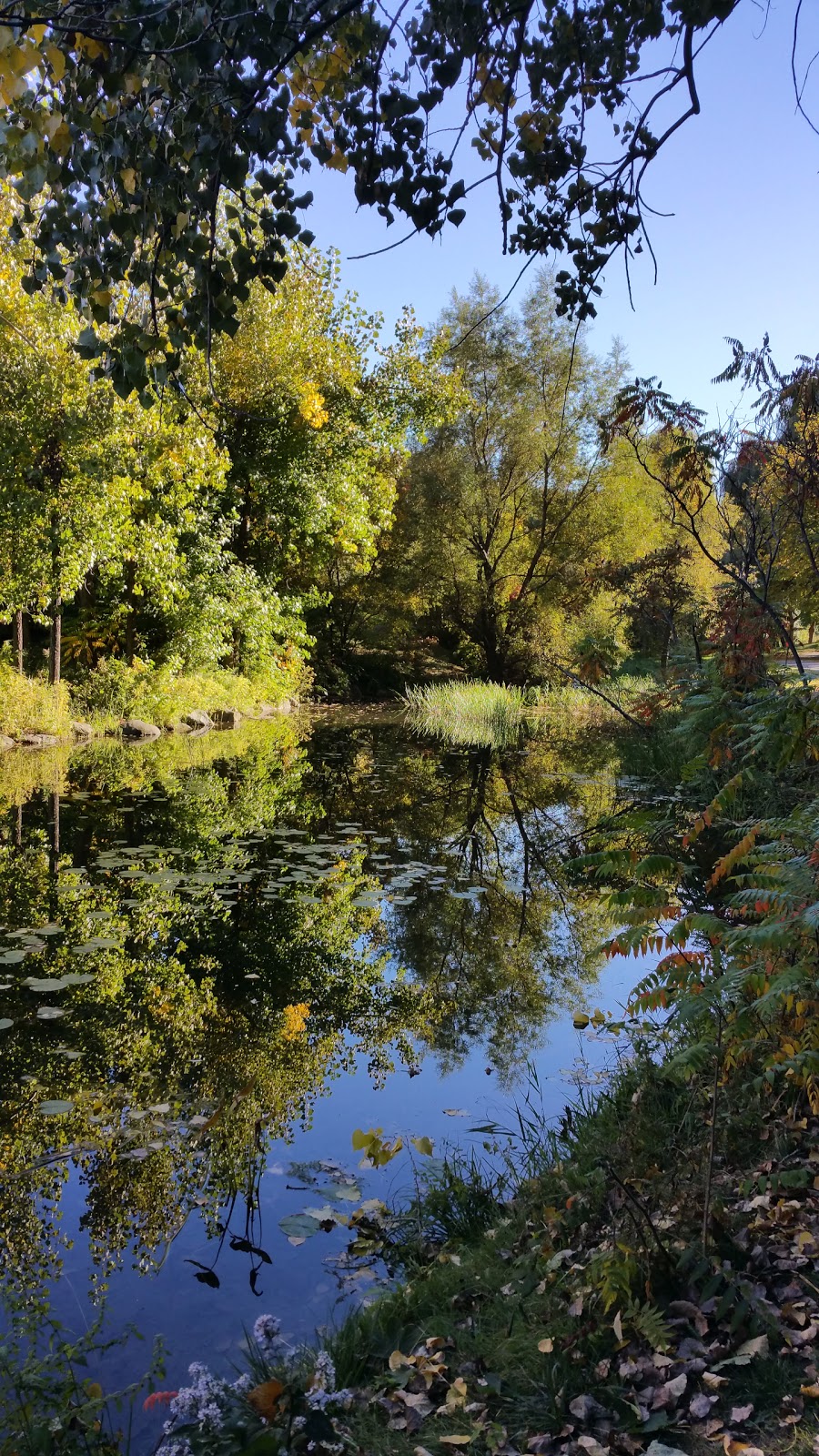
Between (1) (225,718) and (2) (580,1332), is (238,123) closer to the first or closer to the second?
(2) (580,1332)

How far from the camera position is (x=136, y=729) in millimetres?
17594

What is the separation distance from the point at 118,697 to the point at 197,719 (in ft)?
6.78

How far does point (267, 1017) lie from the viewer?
552cm

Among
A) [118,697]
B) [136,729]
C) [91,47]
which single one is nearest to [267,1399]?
[91,47]

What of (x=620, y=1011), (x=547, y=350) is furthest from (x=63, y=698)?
(x=547, y=350)

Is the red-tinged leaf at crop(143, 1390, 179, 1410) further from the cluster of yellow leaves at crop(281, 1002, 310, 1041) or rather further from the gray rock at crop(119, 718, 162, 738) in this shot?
the gray rock at crop(119, 718, 162, 738)

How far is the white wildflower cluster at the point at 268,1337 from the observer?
2.94 meters

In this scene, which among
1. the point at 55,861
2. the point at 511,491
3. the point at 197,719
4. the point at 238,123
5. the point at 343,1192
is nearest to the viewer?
the point at 238,123

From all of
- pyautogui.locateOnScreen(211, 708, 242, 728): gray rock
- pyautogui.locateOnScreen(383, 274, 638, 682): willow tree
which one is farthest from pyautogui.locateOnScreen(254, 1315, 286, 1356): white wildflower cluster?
pyautogui.locateOnScreen(383, 274, 638, 682): willow tree

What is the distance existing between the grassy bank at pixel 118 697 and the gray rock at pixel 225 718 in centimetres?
9

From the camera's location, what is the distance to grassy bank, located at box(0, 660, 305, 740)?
1569 cm

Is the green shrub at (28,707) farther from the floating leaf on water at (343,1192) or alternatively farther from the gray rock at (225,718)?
the floating leaf on water at (343,1192)

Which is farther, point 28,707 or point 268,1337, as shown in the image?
point 28,707

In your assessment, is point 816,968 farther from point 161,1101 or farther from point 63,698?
point 63,698
